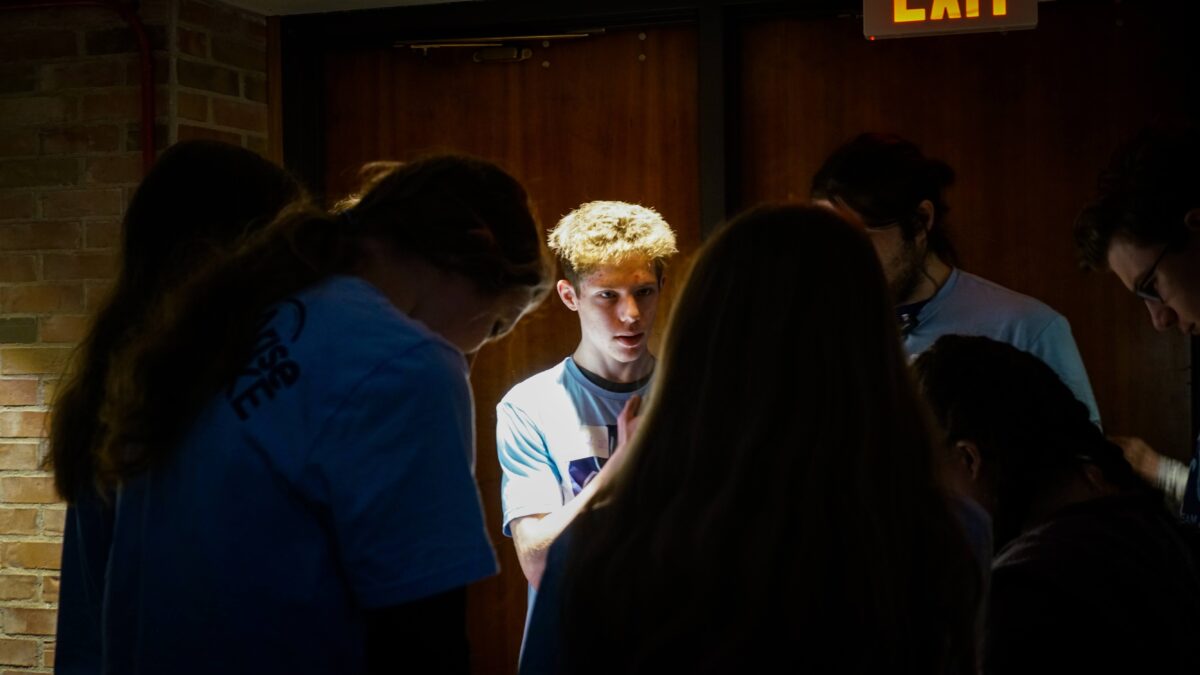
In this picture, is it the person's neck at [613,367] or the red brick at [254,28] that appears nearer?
the person's neck at [613,367]

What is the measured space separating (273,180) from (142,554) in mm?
600

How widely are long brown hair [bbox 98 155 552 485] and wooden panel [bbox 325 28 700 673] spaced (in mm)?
1746

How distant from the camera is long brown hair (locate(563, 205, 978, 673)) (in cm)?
97

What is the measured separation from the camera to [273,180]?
1.52 m

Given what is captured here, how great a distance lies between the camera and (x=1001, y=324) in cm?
208

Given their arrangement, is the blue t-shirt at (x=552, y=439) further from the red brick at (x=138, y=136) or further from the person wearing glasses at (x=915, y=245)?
the red brick at (x=138, y=136)

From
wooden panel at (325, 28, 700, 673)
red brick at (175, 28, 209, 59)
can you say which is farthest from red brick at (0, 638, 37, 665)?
red brick at (175, 28, 209, 59)

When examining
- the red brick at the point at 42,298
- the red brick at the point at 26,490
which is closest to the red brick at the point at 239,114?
the red brick at the point at 42,298

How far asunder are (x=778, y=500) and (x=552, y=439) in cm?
133

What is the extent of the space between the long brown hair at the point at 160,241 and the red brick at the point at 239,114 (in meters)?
1.59

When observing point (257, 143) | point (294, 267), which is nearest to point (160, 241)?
point (294, 267)

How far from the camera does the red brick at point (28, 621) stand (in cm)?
280

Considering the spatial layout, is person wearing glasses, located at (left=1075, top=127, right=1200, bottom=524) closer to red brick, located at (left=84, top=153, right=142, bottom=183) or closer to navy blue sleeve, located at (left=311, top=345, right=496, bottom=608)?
navy blue sleeve, located at (left=311, top=345, right=496, bottom=608)

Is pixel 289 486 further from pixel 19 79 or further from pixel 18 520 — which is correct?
pixel 19 79
